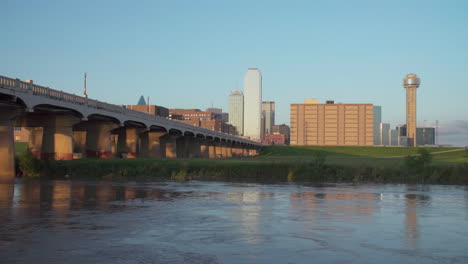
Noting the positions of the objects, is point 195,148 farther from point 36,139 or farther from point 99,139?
point 36,139

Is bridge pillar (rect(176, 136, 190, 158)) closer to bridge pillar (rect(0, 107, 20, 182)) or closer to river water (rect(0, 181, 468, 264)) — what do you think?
bridge pillar (rect(0, 107, 20, 182))

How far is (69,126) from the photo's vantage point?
194 feet

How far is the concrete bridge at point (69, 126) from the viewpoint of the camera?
46844mm

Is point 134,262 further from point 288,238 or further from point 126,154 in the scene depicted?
point 126,154

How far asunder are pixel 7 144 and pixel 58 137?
11079 mm

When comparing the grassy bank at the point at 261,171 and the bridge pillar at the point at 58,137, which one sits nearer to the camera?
the grassy bank at the point at 261,171

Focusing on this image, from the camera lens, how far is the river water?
44.4ft

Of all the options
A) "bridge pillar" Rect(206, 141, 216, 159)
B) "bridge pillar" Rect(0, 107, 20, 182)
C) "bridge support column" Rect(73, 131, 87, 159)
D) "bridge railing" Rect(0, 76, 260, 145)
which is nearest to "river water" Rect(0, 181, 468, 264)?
"bridge railing" Rect(0, 76, 260, 145)

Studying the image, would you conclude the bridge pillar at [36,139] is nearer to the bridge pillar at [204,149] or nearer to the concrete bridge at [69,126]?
the concrete bridge at [69,126]

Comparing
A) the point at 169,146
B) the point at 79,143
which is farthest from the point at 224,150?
the point at 79,143

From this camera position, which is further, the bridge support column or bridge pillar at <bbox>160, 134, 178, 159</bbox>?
bridge pillar at <bbox>160, 134, 178, 159</bbox>

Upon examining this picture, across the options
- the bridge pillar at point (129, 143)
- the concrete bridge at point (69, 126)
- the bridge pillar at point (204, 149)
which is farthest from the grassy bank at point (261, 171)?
A: the bridge pillar at point (204, 149)

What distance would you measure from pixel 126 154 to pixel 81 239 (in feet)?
213

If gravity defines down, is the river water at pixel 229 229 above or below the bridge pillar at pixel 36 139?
below
